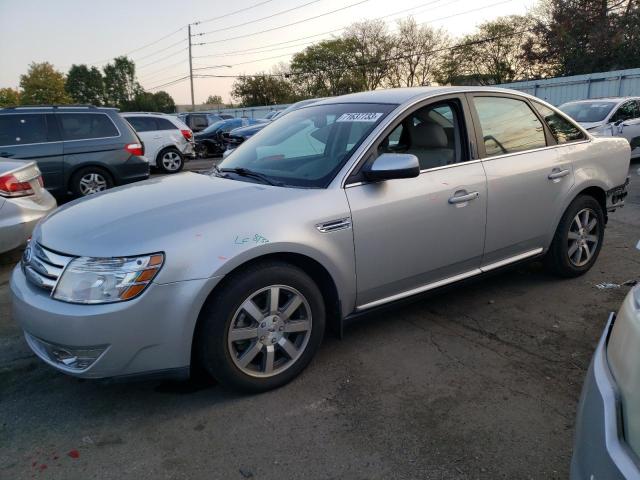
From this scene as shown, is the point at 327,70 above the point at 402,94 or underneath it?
above

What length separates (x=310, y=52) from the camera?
6138cm

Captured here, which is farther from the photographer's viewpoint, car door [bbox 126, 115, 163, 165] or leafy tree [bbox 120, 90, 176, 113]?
leafy tree [bbox 120, 90, 176, 113]

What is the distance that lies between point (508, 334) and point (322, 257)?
Answer: 1530 millimetres

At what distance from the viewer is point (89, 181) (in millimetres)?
8430

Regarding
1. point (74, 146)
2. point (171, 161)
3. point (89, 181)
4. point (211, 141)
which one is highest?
point (74, 146)

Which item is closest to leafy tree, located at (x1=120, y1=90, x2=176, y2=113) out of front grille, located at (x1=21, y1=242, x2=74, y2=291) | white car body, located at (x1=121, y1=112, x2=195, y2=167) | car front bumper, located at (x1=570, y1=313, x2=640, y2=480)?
white car body, located at (x1=121, y1=112, x2=195, y2=167)

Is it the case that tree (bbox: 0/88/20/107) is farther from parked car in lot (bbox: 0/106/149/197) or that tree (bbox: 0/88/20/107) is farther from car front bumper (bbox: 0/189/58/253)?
car front bumper (bbox: 0/189/58/253)

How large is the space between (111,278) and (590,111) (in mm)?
12341

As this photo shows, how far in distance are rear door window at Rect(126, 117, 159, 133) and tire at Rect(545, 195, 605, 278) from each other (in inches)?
468

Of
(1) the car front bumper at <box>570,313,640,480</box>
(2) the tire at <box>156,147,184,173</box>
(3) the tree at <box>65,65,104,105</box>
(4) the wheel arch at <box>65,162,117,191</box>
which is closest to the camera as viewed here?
(1) the car front bumper at <box>570,313,640,480</box>

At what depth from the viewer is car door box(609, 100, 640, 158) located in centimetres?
1116

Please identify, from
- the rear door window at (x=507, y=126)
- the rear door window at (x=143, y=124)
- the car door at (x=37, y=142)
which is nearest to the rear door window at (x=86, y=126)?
the car door at (x=37, y=142)

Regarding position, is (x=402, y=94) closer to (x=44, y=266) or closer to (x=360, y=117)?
(x=360, y=117)

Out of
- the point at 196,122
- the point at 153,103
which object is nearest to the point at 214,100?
the point at 153,103
